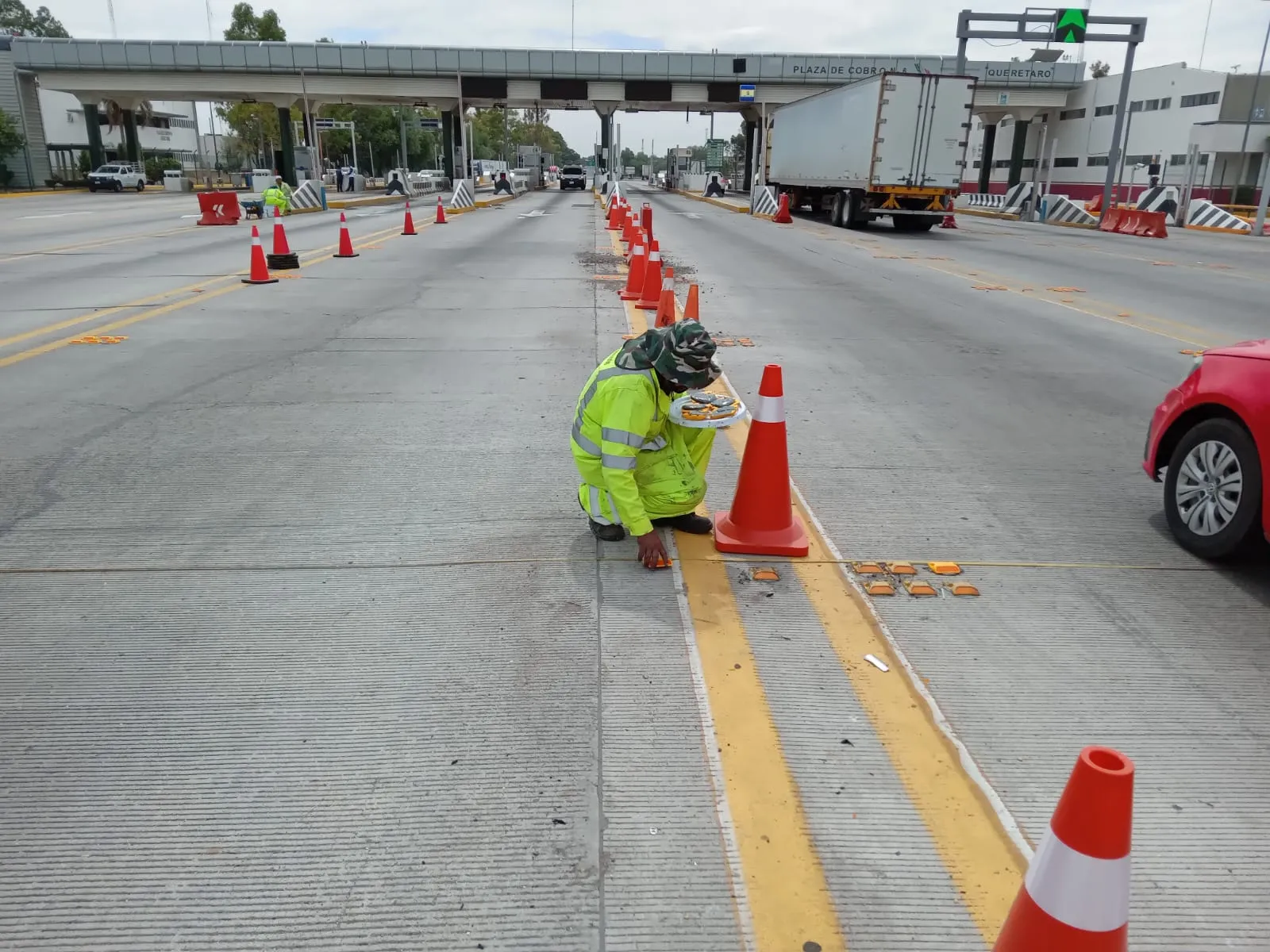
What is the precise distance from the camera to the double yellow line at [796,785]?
2.17 meters

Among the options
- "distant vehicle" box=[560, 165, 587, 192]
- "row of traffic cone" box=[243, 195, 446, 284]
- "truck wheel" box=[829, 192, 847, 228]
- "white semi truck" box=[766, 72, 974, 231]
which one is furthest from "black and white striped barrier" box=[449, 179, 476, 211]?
"distant vehicle" box=[560, 165, 587, 192]

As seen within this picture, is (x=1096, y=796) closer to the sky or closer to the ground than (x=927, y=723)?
closer to the sky

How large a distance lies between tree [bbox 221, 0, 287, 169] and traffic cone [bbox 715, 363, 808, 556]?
61.8m

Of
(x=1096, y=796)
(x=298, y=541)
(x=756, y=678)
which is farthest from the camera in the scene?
(x=298, y=541)

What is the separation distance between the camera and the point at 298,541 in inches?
165

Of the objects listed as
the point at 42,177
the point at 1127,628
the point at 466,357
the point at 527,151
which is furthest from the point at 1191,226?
the point at 42,177

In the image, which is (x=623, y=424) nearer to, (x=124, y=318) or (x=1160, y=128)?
(x=124, y=318)

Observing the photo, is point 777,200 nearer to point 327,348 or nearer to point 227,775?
point 327,348

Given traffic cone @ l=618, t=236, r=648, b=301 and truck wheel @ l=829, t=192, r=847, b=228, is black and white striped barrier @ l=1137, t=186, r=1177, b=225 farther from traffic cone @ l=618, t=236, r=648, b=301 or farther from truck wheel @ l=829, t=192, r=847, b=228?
traffic cone @ l=618, t=236, r=648, b=301

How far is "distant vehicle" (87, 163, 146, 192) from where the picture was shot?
170 feet

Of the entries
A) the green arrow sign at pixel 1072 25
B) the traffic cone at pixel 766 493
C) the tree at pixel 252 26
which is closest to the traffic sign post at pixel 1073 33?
the green arrow sign at pixel 1072 25

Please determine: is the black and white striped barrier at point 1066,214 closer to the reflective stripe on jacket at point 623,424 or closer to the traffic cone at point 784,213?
the traffic cone at point 784,213

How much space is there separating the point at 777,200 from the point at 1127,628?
32.4m

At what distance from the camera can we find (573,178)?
69.1m
